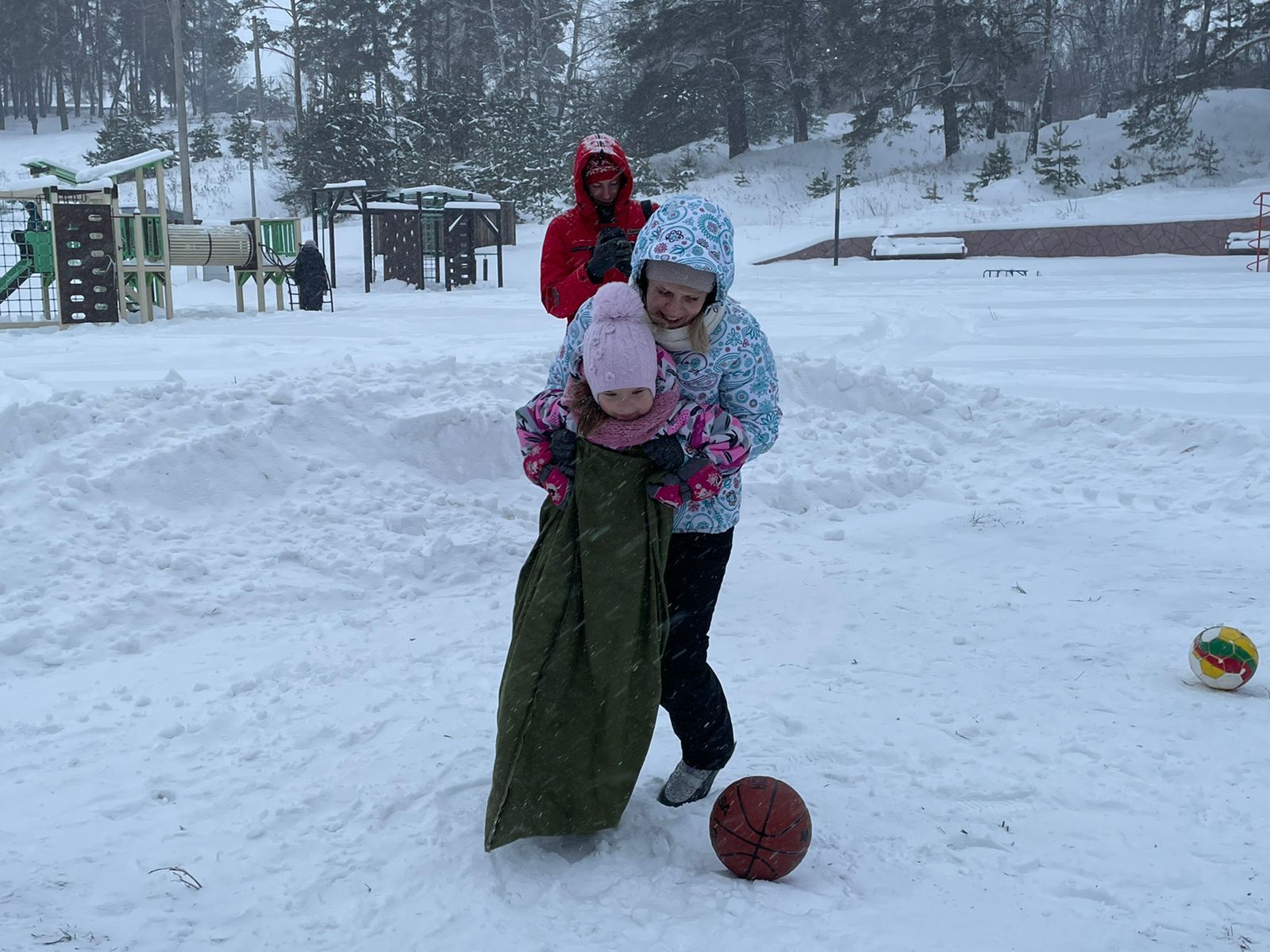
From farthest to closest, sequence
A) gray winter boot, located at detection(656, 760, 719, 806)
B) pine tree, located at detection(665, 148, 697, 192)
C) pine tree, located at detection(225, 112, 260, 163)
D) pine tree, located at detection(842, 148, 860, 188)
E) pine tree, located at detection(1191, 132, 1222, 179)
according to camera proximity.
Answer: pine tree, located at detection(225, 112, 260, 163)
pine tree, located at detection(665, 148, 697, 192)
pine tree, located at detection(842, 148, 860, 188)
pine tree, located at detection(1191, 132, 1222, 179)
gray winter boot, located at detection(656, 760, 719, 806)

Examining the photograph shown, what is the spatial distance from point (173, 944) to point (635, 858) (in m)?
1.21

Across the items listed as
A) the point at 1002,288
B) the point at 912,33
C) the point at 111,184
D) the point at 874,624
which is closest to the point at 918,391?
the point at 874,624

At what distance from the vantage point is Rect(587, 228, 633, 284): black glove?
13.6ft

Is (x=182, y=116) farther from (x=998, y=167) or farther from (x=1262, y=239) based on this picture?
(x=1262, y=239)

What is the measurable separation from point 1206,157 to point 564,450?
3516 centimetres

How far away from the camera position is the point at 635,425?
9.07ft

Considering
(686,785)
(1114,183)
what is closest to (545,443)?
(686,785)

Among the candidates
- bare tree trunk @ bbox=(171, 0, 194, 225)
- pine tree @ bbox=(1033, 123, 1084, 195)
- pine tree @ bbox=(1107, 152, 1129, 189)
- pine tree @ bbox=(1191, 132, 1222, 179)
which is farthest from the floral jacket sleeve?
pine tree @ bbox=(1191, 132, 1222, 179)

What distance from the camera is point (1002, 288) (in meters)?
17.6

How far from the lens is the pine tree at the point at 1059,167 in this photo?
32.3m

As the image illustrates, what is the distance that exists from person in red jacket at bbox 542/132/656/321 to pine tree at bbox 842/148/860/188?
108 ft

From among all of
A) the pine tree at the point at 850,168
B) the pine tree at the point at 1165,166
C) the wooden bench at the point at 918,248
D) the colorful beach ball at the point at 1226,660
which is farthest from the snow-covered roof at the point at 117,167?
the pine tree at the point at 1165,166

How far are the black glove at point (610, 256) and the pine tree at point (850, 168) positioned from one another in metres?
33.4

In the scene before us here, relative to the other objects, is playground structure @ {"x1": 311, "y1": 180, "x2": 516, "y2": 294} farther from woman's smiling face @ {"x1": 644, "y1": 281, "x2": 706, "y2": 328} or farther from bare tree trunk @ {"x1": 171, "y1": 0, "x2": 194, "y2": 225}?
woman's smiling face @ {"x1": 644, "y1": 281, "x2": 706, "y2": 328}
